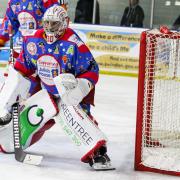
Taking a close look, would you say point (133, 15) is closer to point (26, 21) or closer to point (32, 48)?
point (26, 21)

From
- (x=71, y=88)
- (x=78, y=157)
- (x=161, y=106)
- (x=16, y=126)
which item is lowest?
(x=78, y=157)

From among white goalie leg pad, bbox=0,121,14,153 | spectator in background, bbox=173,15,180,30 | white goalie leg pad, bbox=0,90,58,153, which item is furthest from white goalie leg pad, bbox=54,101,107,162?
spectator in background, bbox=173,15,180,30

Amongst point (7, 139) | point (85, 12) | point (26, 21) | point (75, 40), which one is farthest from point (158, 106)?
point (85, 12)

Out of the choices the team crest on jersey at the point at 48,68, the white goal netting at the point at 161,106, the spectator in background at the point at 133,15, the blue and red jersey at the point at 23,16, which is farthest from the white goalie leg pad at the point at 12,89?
the spectator in background at the point at 133,15

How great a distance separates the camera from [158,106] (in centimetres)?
301

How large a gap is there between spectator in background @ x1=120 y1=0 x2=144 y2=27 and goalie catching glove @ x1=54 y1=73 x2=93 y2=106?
3.92 metres

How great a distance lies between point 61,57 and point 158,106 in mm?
573

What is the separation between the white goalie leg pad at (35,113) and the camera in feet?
9.48

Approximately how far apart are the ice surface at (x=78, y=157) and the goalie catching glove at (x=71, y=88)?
13.2 inches

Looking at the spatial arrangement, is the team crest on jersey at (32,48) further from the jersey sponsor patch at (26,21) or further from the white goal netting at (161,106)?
the jersey sponsor patch at (26,21)

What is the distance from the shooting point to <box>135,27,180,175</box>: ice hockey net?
2.78 metres

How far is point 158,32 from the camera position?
2775 mm

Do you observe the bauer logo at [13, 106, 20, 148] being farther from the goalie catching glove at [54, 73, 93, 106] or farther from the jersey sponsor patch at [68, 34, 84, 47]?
the jersey sponsor patch at [68, 34, 84, 47]

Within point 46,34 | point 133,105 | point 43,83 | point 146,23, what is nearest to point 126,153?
point 43,83
